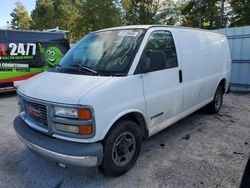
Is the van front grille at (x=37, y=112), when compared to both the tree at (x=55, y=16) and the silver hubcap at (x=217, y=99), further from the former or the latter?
the tree at (x=55, y=16)

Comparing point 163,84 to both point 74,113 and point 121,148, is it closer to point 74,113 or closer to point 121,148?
point 121,148

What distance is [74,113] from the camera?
8.77 ft

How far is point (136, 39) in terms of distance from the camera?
11.4 feet

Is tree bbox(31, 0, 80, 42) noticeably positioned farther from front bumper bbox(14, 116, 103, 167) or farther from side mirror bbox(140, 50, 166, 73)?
front bumper bbox(14, 116, 103, 167)

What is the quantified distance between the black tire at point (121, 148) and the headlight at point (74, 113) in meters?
0.45

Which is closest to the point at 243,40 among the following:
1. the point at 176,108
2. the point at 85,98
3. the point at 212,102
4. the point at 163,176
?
the point at 212,102

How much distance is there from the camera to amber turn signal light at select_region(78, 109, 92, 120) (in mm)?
2635

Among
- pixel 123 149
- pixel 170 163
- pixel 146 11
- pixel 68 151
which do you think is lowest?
pixel 170 163

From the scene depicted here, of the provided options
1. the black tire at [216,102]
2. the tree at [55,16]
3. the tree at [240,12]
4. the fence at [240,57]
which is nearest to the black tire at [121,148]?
the black tire at [216,102]

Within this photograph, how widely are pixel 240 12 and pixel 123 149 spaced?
3089cm

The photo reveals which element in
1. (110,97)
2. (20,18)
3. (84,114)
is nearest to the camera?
(84,114)

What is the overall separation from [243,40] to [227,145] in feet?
19.6

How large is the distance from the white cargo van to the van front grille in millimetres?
13

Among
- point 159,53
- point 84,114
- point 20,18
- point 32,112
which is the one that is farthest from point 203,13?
point 84,114
